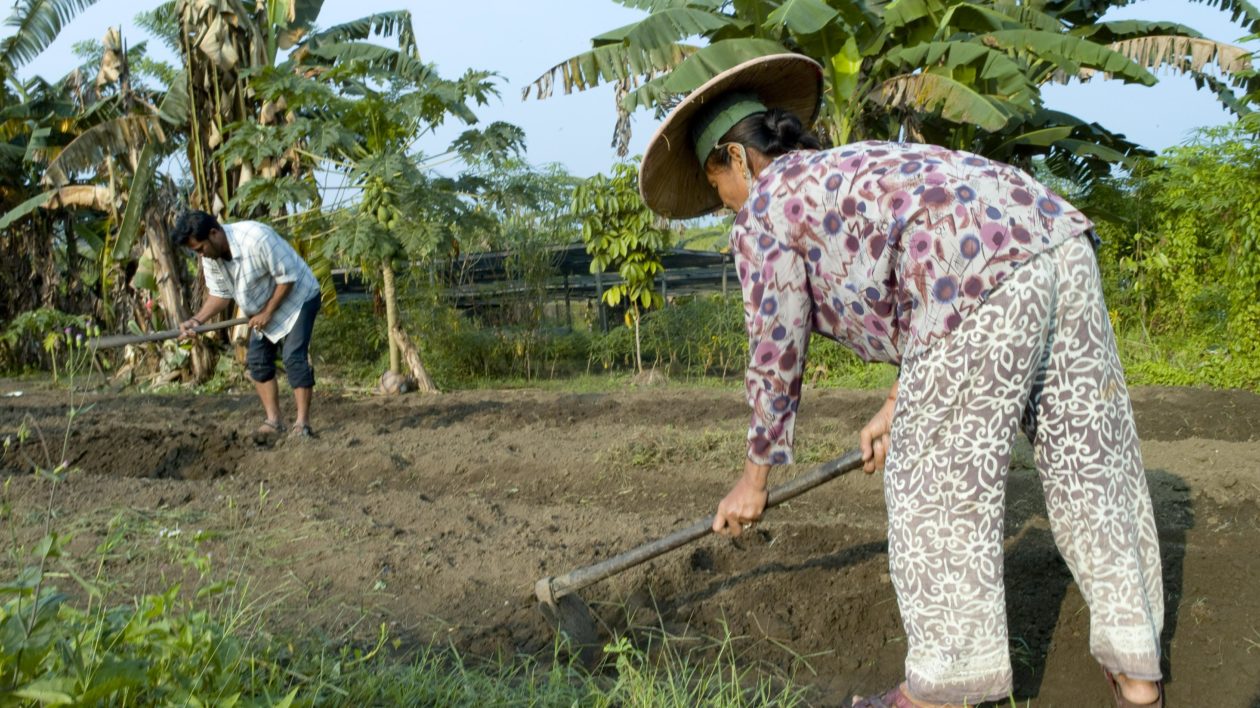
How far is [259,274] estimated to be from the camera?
6398 millimetres

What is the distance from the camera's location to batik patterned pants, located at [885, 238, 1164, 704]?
2203 mm

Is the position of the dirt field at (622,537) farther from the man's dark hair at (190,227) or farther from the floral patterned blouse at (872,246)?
the man's dark hair at (190,227)

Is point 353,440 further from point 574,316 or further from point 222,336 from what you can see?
point 574,316

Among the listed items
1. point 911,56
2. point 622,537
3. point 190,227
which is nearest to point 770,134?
point 622,537

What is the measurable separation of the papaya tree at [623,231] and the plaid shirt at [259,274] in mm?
3847

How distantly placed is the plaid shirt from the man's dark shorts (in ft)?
0.16

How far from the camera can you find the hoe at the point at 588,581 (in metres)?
2.80

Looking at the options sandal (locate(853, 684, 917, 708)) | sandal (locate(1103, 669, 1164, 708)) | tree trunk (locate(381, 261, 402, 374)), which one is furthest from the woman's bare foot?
tree trunk (locate(381, 261, 402, 374))

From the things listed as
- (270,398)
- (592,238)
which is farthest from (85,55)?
(270,398)

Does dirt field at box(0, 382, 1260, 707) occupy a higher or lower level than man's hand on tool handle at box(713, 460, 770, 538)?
lower

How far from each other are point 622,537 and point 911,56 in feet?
21.8

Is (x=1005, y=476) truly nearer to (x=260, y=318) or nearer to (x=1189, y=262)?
(x=260, y=318)

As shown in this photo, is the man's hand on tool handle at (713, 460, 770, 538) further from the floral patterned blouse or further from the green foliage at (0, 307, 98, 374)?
the green foliage at (0, 307, 98, 374)

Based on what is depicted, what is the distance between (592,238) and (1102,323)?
26.4ft
